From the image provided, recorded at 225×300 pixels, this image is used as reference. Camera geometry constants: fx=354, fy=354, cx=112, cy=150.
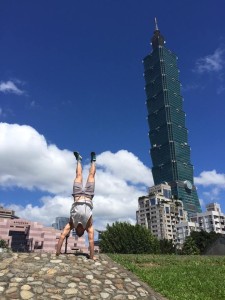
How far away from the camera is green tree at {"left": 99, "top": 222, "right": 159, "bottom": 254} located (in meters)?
67.5

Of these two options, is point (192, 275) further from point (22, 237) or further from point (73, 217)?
point (22, 237)

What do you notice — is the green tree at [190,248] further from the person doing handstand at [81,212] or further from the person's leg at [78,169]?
the person doing handstand at [81,212]

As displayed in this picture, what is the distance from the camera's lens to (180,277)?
16.5m

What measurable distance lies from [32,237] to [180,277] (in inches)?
6347

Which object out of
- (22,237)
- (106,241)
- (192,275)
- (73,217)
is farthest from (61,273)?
(22,237)

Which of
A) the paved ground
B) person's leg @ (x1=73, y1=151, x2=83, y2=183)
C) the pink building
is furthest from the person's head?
the pink building

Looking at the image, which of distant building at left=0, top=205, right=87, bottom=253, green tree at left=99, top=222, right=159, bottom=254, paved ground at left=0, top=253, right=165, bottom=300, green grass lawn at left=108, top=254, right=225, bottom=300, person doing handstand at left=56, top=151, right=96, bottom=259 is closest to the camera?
paved ground at left=0, top=253, right=165, bottom=300

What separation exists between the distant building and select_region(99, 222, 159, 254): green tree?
8623 centimetres

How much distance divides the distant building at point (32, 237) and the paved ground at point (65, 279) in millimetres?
139841

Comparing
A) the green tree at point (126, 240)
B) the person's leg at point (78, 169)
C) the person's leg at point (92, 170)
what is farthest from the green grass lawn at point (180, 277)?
the green tree at point (126, 240)

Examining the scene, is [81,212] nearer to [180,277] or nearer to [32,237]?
[180,277]

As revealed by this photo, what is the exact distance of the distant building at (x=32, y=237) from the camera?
159125 millimetres

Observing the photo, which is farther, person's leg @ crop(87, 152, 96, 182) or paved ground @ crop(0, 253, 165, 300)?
person's leg @ crop(87, 152, 96, 182)

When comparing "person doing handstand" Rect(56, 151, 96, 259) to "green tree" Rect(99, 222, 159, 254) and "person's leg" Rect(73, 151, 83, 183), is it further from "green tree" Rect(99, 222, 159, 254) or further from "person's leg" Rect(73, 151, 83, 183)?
"green tree" Rect(99, 222, 159, 254)
